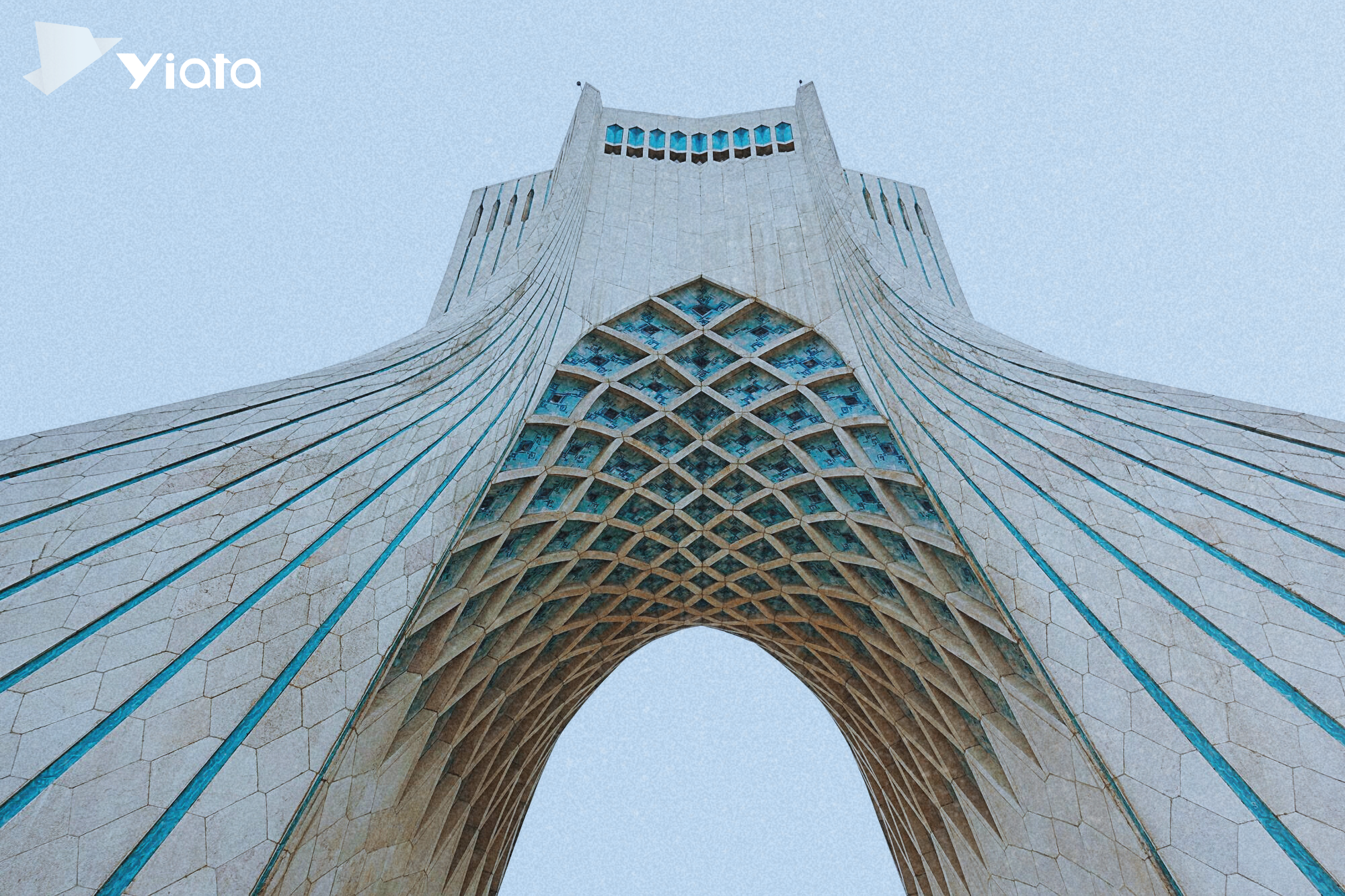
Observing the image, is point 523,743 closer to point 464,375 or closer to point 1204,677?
point 464,375

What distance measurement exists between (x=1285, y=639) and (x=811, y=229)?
24.4 ft

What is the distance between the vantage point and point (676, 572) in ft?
34.1

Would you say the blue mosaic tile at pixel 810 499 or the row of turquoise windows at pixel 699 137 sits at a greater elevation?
the row of turquoise windows at pixel 699 137

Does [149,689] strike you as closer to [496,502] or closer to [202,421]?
[202,421]

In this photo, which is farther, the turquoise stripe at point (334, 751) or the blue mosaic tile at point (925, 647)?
the blue mosaic tile at point (925, 647)

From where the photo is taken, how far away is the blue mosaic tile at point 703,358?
372 inches

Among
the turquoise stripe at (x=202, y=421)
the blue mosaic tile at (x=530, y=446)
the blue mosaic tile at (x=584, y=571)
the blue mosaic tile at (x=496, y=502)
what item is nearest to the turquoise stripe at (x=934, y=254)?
the blue mosaic tile at (x=584, y=571)

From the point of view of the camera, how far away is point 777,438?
9.12 meters

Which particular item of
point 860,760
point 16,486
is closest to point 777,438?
point 860,760

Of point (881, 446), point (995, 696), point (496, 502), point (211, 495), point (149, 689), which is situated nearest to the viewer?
point (149, 689)

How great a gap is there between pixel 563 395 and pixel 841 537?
3.67m

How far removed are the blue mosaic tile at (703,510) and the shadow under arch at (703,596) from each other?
0.03 metres

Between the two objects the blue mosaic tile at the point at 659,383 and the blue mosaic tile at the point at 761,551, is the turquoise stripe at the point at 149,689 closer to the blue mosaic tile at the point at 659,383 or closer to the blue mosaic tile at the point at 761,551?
the blue mosaic tile at the point at 659,383

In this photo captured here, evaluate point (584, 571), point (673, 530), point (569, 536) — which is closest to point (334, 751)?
point (569, 536)
